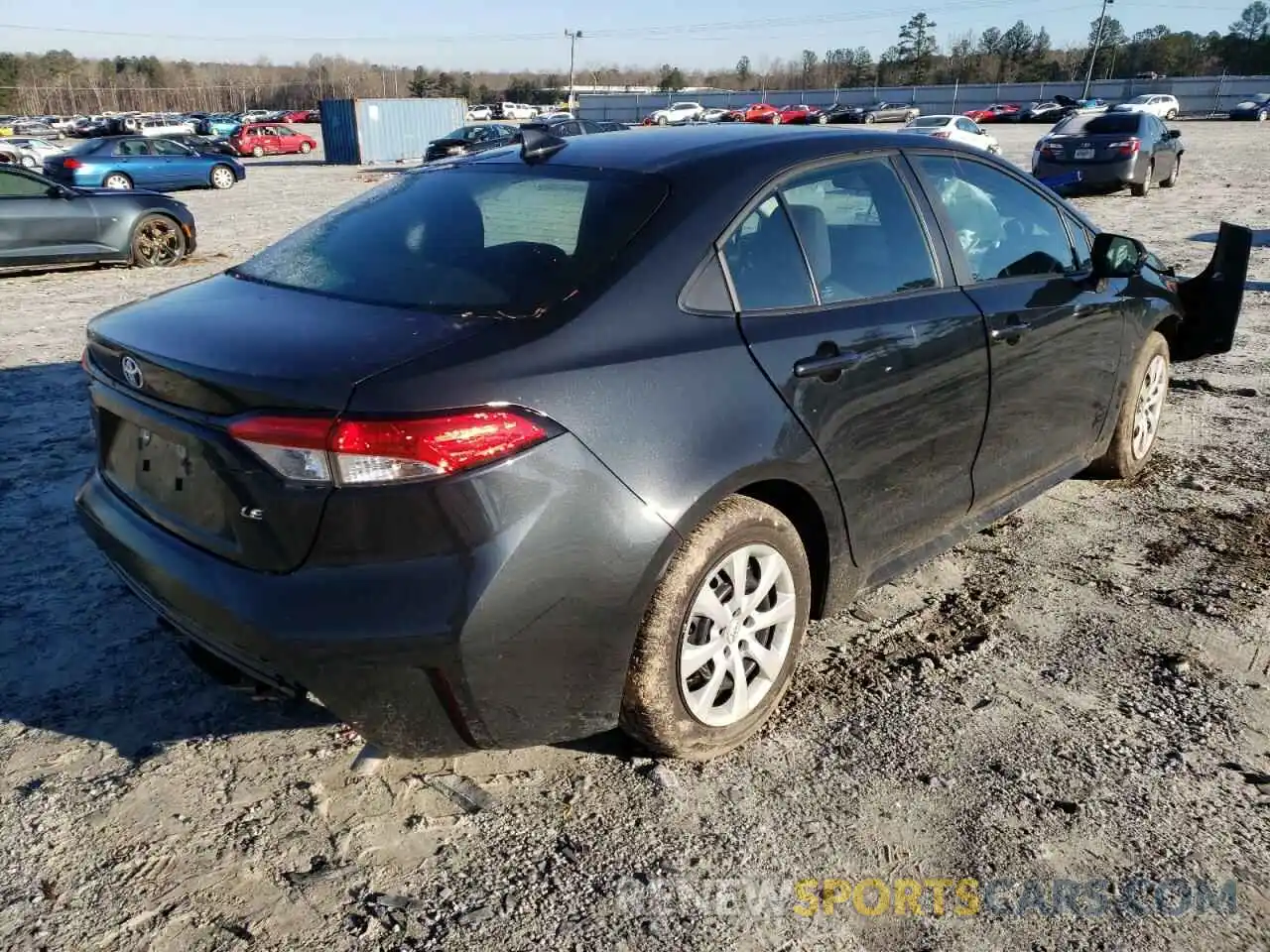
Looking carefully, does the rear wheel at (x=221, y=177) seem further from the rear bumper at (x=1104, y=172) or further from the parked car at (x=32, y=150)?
the rear bumper at (x=1104, y=172)

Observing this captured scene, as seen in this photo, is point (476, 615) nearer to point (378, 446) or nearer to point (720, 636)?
point (378, 446)

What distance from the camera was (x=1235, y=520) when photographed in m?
4.32

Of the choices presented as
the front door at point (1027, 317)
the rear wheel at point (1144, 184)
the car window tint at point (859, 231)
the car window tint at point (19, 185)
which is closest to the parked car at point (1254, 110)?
the rear wheel at point (1144, 184)

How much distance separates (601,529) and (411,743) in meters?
0.68

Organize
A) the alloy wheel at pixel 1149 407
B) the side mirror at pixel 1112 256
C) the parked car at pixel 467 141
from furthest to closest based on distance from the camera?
the parked car at pixel 467 141 → the alloy wheel at pixel 1149 407 → the side mirror at pixel 1112 256

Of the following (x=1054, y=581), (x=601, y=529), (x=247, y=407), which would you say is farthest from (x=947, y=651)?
(x=247, y=407)

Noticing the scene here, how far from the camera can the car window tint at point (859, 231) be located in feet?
9.64

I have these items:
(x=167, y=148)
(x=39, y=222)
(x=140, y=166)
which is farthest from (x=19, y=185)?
(x=167, y=148)

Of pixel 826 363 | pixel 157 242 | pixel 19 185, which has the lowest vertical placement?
pixel 157 242

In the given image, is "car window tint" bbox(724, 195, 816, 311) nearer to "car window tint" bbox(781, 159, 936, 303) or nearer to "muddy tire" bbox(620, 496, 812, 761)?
"car window tint" bbox(781, 159, 936, 303)

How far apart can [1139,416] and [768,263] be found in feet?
9.27

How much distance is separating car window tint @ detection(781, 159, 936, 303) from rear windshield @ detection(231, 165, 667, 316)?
0.53m

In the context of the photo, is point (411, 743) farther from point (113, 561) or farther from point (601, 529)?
point (113, 561)

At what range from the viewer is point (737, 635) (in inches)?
106
